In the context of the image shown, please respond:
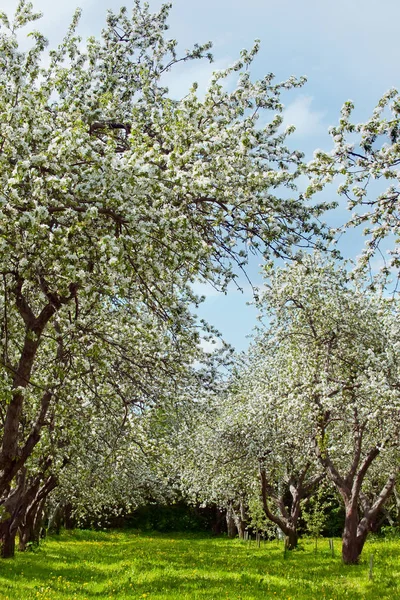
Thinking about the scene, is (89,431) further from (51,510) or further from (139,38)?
(51,510)

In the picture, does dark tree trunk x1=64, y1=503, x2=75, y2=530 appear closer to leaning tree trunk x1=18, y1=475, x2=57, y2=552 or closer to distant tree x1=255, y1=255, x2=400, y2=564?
leaning tree trunk x1=18, y1=475, x2=57, y2=552

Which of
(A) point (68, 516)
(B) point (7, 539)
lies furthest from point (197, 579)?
(A) point (68, 516)

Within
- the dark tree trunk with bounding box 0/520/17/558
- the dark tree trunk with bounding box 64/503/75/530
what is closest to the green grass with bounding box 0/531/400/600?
the dark tree trunk with bounding box 0/520/17/558

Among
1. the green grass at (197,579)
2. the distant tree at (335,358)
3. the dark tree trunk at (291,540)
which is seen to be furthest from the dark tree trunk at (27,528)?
the distant tree at (335,358)

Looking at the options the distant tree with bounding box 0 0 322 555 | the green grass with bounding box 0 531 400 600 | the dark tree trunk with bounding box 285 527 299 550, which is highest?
the distant tree with bounding box 0 0 322 555

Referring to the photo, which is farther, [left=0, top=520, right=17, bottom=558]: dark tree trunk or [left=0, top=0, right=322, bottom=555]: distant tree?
[left=0, top=520, right=17, bottom=558]: dark tree trunk

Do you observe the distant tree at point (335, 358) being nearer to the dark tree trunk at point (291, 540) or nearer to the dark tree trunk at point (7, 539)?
the dark tree trunk at point (291, 540)

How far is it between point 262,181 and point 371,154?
65.4 inches

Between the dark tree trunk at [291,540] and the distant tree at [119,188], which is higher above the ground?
the distant tree at [119,188]

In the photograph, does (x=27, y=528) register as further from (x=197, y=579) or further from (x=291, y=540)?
(x=291, y=540)

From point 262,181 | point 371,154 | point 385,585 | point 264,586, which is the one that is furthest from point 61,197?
point 385,585

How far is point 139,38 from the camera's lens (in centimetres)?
1200

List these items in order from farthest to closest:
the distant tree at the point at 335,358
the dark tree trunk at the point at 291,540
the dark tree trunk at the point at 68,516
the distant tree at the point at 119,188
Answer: the dark tree trunk at the point at 68,516, the dark tree trunk at the point at 291,540, the distant tree at the point at 335,358, the distant tree at the point at 119,188

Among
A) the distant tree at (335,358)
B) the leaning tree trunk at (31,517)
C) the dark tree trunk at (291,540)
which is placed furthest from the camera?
the dark tree trunk at (291,540)
